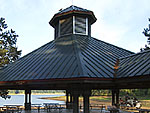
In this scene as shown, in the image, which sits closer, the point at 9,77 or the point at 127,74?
the point at 127,74

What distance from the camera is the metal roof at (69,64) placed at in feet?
29.1

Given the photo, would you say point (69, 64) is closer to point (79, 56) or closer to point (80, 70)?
point (79, 56)

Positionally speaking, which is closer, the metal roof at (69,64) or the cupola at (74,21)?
the metal roof at (69,64)

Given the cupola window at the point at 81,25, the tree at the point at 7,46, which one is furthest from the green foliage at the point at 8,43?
the cupola window at the point at 81,25

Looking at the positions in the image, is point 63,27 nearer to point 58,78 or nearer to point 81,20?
point 81,20

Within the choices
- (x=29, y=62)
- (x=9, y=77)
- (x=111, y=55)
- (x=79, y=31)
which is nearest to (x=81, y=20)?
(x=79, y=31)

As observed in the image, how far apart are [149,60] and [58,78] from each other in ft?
13.9

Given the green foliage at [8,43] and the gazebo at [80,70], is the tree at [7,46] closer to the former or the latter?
the green foliage at [8,43]

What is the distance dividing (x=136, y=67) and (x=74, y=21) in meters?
7.80

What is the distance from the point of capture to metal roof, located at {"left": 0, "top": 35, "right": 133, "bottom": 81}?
350 inches

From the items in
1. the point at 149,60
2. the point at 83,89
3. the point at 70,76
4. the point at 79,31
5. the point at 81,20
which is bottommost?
the point at 83,89

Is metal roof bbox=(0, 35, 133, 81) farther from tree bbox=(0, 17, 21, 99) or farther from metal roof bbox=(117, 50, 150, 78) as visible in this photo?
Result: tree bbox=(0, 17, 21, 99)

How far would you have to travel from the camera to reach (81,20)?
1541cm

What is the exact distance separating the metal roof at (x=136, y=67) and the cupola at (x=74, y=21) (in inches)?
233
